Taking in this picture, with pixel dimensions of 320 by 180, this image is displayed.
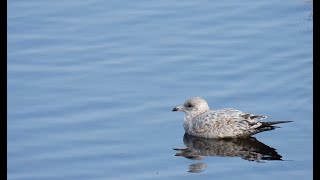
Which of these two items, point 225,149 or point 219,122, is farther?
point 219,122

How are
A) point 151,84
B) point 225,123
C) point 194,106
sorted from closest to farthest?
point 225,123 < point 194,106 < point 151,84

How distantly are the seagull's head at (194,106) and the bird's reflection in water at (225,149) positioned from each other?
388 mm

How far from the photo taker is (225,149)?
13297mm

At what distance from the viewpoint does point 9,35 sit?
56.2 ft

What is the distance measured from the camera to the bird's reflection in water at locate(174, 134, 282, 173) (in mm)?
12711

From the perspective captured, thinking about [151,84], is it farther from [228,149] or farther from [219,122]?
[228,149]

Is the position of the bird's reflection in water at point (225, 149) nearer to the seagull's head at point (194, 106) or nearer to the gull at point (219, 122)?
the gull at point (219, 122)

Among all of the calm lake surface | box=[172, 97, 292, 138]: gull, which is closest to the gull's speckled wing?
box=[172, 97, 292, 138]: gull

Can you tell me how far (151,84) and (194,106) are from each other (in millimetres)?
1119

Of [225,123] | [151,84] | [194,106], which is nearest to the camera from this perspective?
[225,123]

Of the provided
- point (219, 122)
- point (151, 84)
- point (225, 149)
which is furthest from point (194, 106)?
point (151, 84)

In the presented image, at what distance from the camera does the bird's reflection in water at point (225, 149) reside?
1271 cm

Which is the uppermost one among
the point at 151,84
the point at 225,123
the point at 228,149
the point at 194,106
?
the point at 151,84

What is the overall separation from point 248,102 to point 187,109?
849 mm
